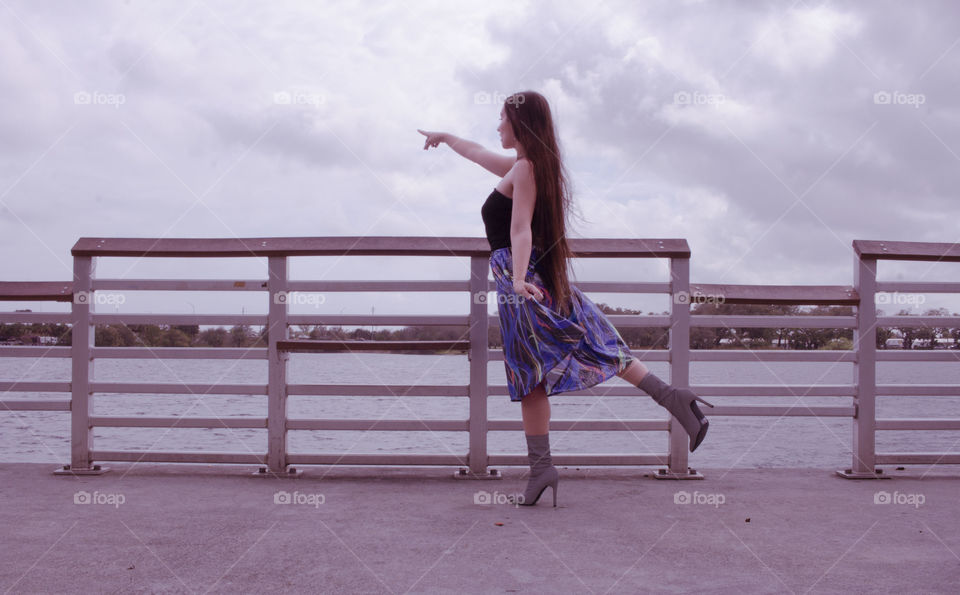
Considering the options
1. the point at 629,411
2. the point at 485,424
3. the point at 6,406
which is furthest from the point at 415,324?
the point at 629,411

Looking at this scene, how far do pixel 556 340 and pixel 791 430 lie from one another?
845 cm

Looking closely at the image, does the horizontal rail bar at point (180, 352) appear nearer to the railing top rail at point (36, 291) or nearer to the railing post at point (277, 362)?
the railing post at point (277, 362)

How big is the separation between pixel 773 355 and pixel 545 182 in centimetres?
187

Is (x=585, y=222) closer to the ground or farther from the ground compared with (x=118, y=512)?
farther from the ground

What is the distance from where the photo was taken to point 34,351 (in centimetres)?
447

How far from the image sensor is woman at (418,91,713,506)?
331 centimetres

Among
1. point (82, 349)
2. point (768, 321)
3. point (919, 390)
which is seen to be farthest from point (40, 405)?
point (919, 390)

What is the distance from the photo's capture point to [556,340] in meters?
3.34

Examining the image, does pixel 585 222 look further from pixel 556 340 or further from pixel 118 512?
pixel 118 512

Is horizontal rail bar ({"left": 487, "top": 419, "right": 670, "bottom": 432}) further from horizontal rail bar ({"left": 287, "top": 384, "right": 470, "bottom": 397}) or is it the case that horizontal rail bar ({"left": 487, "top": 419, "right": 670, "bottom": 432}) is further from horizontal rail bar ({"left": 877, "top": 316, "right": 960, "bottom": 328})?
horizontal rail bar ({"left": 877, "top": 316, "right": 960, "bottom": 328})

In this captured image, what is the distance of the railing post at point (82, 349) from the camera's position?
13.8 ft

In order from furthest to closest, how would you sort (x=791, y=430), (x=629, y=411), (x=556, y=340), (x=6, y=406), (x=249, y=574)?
(x=629, y=411) → (x=791, y=430) → (x=6, y=406) → (x=556, y=340) → (x=249, y=574)

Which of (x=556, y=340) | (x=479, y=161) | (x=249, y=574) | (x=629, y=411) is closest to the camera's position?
(x=249, y=574)

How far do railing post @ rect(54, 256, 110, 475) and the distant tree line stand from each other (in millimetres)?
154
